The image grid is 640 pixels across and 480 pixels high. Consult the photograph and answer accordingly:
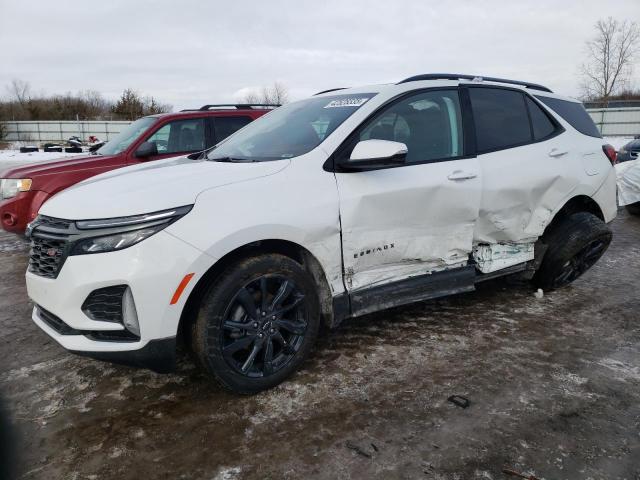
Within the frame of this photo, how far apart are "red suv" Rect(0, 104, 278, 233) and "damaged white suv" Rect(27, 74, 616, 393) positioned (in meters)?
2.46

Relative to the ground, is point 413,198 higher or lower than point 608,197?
higher

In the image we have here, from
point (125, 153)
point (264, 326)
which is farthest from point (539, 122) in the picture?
point (125, 153)

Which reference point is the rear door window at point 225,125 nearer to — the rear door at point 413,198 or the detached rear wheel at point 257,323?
the rear door at point 413,198

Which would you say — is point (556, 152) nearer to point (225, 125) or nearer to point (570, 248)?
point (570, 248)

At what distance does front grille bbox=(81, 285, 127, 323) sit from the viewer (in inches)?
90.7

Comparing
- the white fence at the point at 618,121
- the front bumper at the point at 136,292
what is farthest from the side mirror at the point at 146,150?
the white fence at the point at 618,121

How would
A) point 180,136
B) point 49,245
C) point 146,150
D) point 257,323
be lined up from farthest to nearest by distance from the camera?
point 180,136
point 146,150
point 257,323
point 49,245

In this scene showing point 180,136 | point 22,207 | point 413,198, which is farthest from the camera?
point 180,136

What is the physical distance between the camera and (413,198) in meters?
3.07

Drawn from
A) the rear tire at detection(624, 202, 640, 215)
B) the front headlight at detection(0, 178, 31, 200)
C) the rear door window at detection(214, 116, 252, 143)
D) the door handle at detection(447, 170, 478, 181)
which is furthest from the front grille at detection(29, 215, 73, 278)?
the rear tire at detection(624, 202, 640, 215)

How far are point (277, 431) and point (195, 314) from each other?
73 cm

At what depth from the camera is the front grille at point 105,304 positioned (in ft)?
7.55

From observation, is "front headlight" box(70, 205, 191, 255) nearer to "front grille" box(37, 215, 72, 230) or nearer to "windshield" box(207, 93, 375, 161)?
"front grille" box(37, 215, 72, 230)

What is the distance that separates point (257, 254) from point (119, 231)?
0.72 metres
